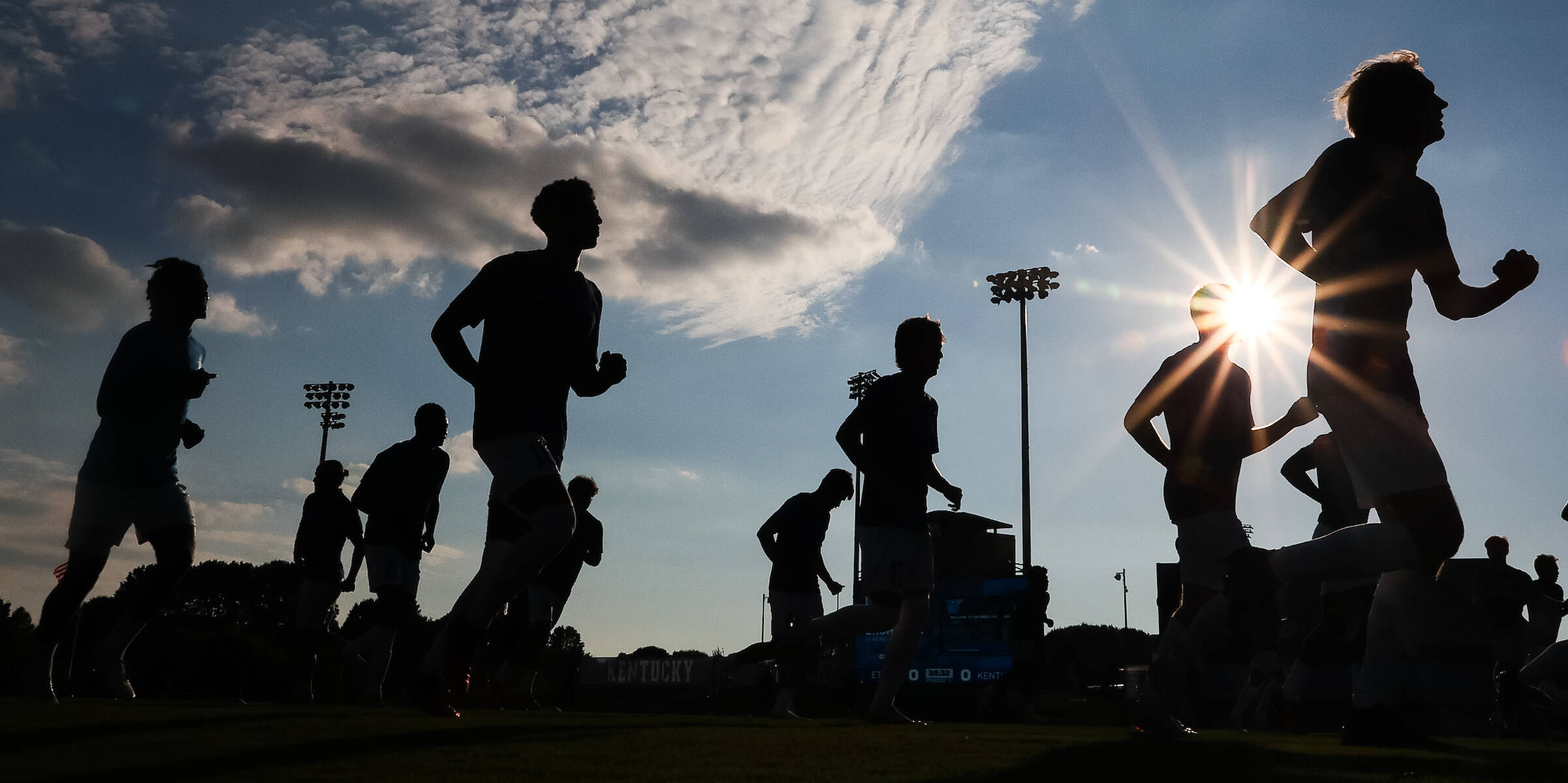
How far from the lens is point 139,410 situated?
18.9 feet

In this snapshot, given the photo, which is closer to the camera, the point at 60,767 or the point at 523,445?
the point at 60,767

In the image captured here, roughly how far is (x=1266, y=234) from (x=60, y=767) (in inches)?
161

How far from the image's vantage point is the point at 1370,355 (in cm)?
373

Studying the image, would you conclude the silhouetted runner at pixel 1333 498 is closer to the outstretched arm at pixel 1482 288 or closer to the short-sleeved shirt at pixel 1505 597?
the short-sleeved shirt at pixel 1505 597

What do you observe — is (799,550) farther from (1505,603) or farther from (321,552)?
(1505,603)

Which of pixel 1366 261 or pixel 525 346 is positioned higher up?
pixel 1366 261

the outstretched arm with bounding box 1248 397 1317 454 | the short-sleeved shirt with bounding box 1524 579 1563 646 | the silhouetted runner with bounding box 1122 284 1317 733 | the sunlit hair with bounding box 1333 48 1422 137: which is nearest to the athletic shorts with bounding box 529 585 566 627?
the silhouetted runner with bounding box 1122 284 1317 733

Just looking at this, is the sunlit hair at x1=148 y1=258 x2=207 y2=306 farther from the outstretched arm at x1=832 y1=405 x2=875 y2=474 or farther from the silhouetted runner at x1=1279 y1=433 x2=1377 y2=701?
the silhouetted runner at x1=1279 y1=433 x2=1377 y2=701

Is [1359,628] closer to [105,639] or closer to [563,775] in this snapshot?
[563,775]

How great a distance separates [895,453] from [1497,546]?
696 centimetres

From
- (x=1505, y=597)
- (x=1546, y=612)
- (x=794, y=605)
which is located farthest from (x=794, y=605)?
(x=1546, y=612)

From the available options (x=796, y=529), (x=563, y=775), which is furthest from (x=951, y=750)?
(x=796, y=529)

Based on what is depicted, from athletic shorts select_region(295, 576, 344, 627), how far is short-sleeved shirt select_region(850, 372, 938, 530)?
4.79 meters

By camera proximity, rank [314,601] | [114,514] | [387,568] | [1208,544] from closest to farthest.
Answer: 1. [1208,544]
2. [114,514]
3. [387,568]
4. [314,601]
